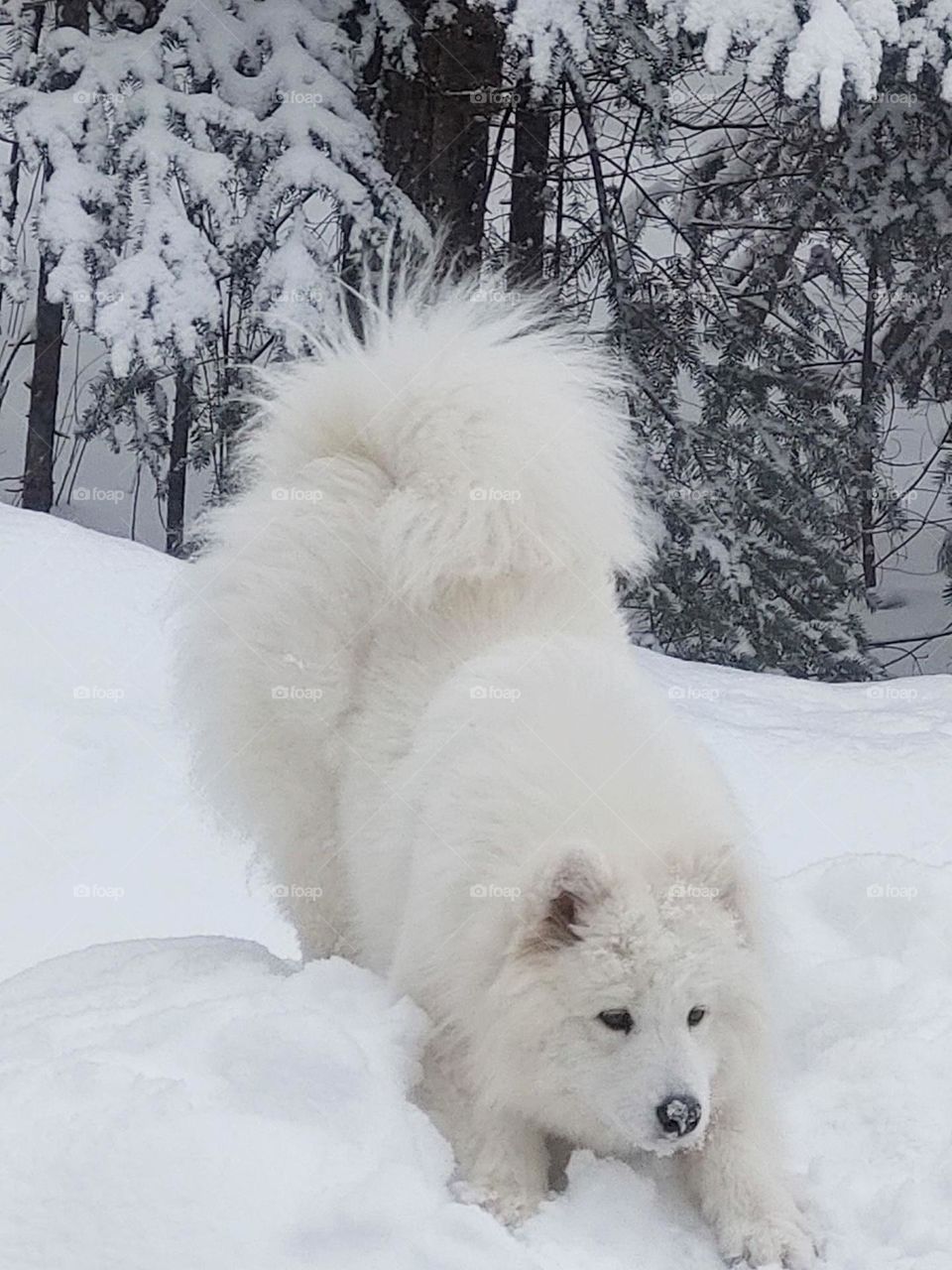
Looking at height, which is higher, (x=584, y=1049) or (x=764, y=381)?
(x=764, y=381)

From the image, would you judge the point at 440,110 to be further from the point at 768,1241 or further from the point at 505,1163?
the point at 768,1241

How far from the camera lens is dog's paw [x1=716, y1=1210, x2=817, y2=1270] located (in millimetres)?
2582

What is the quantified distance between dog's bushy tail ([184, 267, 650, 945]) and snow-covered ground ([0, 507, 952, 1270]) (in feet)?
1.82

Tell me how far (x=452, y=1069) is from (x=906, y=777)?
12.1ft

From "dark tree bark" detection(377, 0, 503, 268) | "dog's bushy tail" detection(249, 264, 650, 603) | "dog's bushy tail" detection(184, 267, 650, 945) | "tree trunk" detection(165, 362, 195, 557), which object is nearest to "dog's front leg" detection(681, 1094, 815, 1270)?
"dog's bushy tail" detection(184, 267, 650, 945)

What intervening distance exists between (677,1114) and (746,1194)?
26 cm

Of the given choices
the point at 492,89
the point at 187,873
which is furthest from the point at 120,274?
the point at 187,873

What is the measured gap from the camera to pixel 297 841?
151 inches

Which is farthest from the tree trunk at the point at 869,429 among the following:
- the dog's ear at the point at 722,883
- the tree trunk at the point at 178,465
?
the dog's ear at the point at 722,883

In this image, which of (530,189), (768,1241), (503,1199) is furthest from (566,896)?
(530,189)

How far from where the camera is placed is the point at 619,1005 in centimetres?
268

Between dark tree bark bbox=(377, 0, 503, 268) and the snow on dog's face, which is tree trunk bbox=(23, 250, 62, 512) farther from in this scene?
→ the snow on dog's face

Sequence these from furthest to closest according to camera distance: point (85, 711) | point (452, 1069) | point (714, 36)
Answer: point (714, 36)
point (85, 711)
point (452, 1069)

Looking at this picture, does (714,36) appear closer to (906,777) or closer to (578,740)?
(906,777)
